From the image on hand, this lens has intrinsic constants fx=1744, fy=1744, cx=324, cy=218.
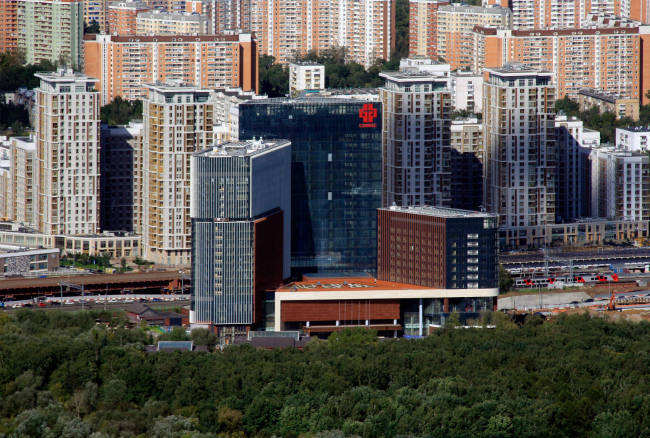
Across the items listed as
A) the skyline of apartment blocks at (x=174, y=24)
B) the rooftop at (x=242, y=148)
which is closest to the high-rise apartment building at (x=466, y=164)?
the rooftop at (x=242, y=148)

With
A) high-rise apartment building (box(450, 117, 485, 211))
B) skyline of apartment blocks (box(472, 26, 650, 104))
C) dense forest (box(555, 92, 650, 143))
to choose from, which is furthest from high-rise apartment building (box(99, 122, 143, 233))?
skyline of apartment blocks (box(472, 26, 650, 104))

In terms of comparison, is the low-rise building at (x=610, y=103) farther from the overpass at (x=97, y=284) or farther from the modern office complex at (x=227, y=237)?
the modern office complex at (x=227, y=237)

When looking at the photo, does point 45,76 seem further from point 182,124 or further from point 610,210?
point 610,210

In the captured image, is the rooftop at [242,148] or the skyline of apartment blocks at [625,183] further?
the skyline of apartment blocks at [625,183]

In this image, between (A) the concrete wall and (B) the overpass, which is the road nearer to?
(A) the concrete wall

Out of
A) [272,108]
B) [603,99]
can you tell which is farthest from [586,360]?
[603,99]

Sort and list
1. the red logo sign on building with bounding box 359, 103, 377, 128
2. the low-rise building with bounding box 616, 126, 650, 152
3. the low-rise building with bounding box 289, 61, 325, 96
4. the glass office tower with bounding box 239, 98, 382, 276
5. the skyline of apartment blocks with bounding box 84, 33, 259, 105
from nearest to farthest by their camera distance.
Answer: the glass office tower with bounding box 239, 98, 382, 276
the red logo sign on building with bounding box 359, 103, 377, 128
the low-rise building with bounding box 616, 126, 650, 152
the low-rise building with bounding box 289, 61, 325, 96
the skyline of apartment blocks with bounding box 84, 33, 259, 105

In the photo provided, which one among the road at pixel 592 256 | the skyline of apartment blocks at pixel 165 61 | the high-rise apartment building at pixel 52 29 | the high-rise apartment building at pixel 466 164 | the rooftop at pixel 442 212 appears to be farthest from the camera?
the high-rise apartment building at pixel 52 29
